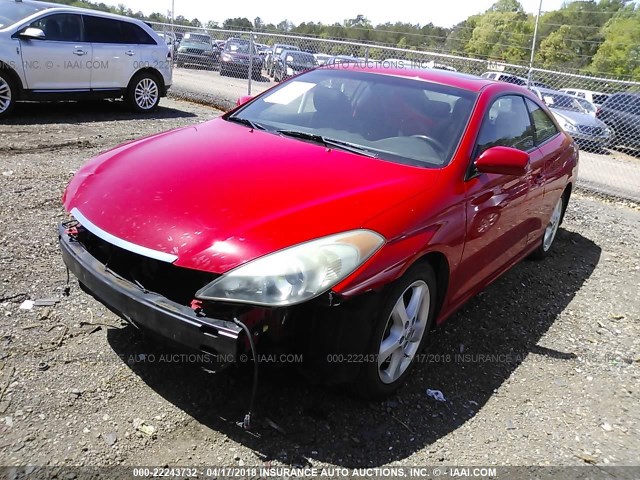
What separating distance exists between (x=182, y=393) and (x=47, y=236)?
230 cm

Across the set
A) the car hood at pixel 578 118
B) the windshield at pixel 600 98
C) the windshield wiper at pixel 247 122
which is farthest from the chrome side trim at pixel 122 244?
the windshield at pixel 600 98

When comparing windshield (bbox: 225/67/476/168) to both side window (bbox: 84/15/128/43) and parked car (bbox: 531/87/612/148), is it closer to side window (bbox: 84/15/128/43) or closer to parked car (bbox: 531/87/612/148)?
side window (bbox: 84/15/128/43)

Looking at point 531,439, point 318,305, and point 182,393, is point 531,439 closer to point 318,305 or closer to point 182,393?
point 318,305

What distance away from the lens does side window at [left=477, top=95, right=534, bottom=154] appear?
3424mm

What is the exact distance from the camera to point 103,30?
9250 millimetres

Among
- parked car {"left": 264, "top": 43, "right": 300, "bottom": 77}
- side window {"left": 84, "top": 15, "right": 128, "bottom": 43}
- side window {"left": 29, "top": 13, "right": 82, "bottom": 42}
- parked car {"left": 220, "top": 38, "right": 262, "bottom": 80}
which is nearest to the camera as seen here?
side window {"left": 29, "top": 13, "right": 82, "bottom": 42}

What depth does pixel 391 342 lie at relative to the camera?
2678 millimetres

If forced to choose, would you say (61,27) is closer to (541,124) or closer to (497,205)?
(541,124)

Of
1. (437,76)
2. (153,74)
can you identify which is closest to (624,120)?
(153,74)

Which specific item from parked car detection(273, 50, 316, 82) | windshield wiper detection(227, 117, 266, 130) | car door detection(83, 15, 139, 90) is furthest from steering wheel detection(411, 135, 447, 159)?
parked car detection(273, 50, 316, 82)

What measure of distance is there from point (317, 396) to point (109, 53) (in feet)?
27.7

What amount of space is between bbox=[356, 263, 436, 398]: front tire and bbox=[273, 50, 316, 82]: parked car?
13445 millimetres

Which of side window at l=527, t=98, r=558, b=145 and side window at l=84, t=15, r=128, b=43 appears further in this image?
side window at l=84, t=15, r=128, b=43

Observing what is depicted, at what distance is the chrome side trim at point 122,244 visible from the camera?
225 cm
